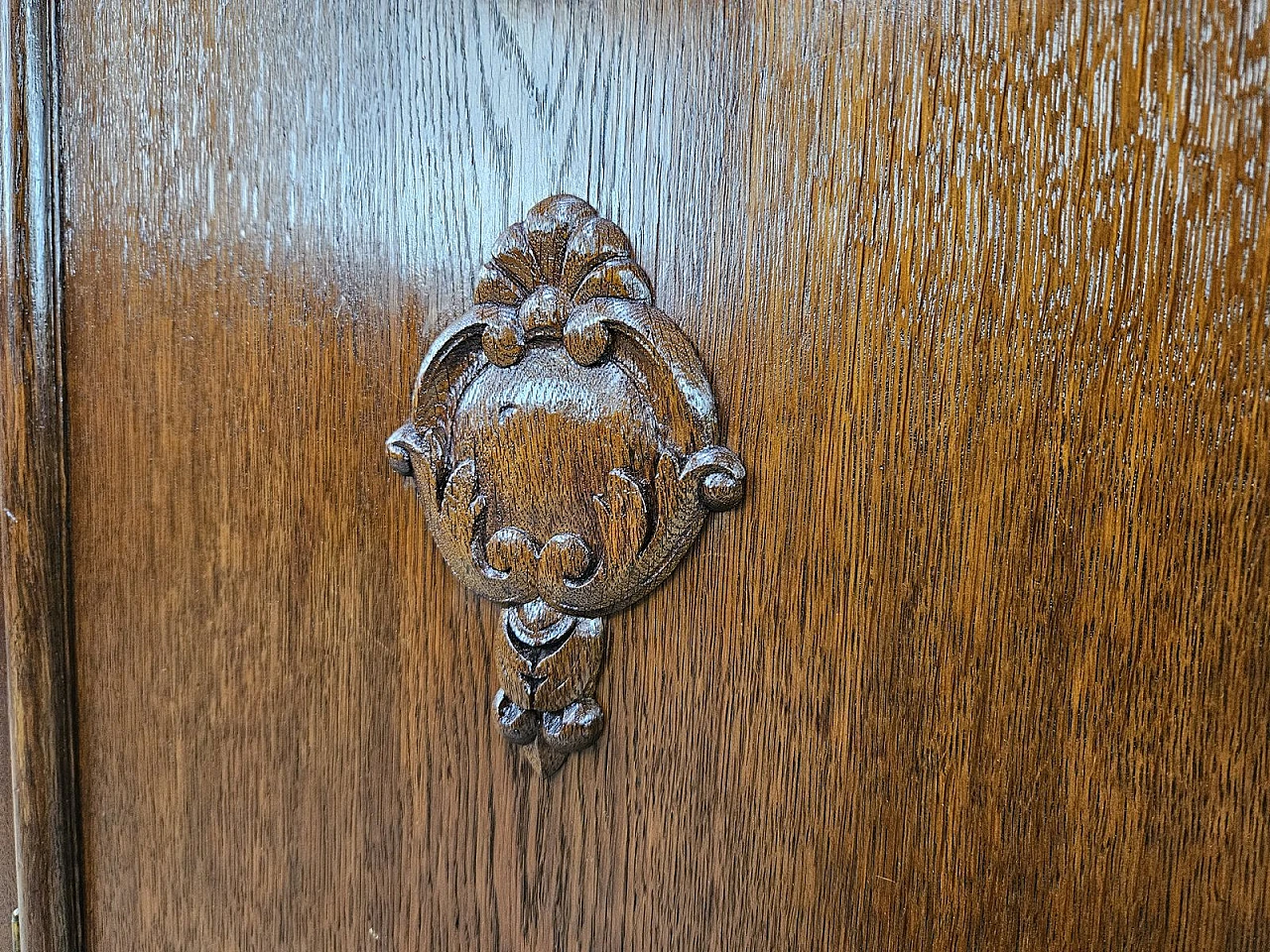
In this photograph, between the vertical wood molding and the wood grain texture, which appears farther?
the vertical wood molding

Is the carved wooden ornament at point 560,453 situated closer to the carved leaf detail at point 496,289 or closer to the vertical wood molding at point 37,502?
the carved leaf detail at point 496,289

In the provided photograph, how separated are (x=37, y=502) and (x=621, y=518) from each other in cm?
28

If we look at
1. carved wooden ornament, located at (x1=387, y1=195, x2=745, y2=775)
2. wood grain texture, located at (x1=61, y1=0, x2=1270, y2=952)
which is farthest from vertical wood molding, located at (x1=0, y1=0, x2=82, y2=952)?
carved wooden ornament, located at (x1=387, y1=195, x2=745, y2=775)

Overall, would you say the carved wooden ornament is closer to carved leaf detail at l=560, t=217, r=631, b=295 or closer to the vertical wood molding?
carved leaf detail at l=560, t=217, r=631, b=295

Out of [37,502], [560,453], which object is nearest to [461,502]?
[560,453]

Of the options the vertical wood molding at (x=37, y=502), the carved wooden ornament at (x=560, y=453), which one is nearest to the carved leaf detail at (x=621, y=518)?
the carved wooden ornament at (x=560, y=453)

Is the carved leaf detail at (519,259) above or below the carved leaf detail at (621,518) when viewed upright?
above

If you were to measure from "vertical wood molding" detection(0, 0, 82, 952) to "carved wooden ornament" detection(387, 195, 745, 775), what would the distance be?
19 centimetres

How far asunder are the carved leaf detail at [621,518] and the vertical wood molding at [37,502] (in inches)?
10.6

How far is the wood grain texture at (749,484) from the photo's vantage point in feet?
0.79

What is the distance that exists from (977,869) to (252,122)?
377 millimetres

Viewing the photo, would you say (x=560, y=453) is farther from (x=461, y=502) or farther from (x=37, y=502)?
(x=37, y=502)

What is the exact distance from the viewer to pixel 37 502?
401 mm

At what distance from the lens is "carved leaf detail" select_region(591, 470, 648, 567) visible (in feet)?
0.98
